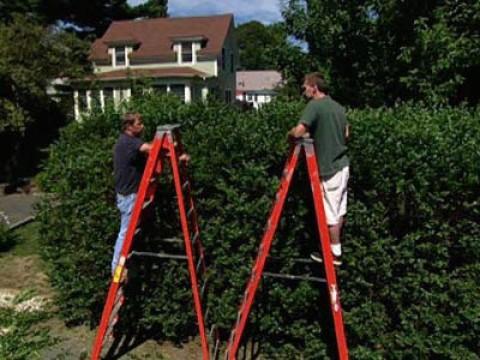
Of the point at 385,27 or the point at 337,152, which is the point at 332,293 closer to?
the point at 337,152

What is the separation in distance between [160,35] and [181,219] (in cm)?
2804

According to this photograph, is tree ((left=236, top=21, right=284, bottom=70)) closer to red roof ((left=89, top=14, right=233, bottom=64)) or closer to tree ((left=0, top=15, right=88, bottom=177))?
red roof ((left=89, top=14, right=233, bottom=64))

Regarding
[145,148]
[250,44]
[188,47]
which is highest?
[250,44]

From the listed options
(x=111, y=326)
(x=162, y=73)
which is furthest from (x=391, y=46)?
(x=162, y=73)

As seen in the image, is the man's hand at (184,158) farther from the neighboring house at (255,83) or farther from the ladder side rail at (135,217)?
the neighboring house at (255,83)

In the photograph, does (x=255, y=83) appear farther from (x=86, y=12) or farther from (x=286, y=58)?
(x=286, y=58)

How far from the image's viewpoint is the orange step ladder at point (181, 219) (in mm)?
4016

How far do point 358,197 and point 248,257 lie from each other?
1.13 metres

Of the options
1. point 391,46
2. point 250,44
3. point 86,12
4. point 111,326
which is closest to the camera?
point 111,326

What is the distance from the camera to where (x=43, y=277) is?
6883 millimetres

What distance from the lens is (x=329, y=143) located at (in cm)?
373

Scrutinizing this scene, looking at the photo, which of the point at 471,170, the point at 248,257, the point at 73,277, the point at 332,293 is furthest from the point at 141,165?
the point at 471,170

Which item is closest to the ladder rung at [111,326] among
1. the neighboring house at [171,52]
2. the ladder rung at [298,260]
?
the ladder rung at [298,260]

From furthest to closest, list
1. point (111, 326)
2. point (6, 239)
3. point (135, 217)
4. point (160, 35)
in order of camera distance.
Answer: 1. point (160, 35)
2. point (6, 239)
3. point (111, 326)
4. point (135, 217)
